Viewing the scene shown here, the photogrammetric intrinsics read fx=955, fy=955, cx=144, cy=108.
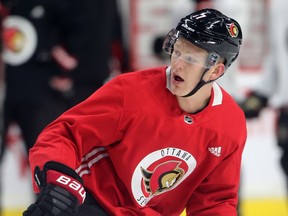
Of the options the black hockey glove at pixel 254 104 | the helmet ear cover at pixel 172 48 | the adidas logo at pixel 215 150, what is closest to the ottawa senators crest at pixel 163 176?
the adidas logo at pixel 215 150

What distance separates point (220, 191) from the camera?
3127mm

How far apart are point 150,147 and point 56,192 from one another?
1.53 ft

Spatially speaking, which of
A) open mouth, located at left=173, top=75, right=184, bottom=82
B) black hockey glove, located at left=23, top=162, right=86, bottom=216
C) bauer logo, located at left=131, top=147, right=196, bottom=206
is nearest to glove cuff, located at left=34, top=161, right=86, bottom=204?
black hockey glove, located at left=23, top=162, right=86, bottom=216

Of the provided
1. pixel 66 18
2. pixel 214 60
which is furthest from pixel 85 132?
pixel 66 18

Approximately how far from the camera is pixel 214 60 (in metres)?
2.99

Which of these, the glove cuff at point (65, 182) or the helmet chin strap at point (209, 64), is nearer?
the glove cuff at point (65, 182)

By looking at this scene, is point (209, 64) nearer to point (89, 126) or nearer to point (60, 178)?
point (89, 126)

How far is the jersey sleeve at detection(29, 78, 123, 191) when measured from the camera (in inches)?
111

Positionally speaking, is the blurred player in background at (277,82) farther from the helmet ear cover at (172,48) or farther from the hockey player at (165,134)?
the helmet ear cover at (172,48)

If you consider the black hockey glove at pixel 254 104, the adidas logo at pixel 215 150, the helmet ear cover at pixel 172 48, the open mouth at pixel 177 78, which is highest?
the helmet ear cover at pixel 172 48

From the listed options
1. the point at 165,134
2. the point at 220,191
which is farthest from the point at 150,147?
the point at 220,191

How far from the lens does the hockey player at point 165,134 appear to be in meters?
2.89

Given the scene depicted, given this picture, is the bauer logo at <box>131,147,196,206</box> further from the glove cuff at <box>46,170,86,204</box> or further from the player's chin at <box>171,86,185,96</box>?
the glove cuff at <box>46,170,86,204</box>

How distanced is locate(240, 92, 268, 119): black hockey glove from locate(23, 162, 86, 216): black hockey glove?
216 cm
